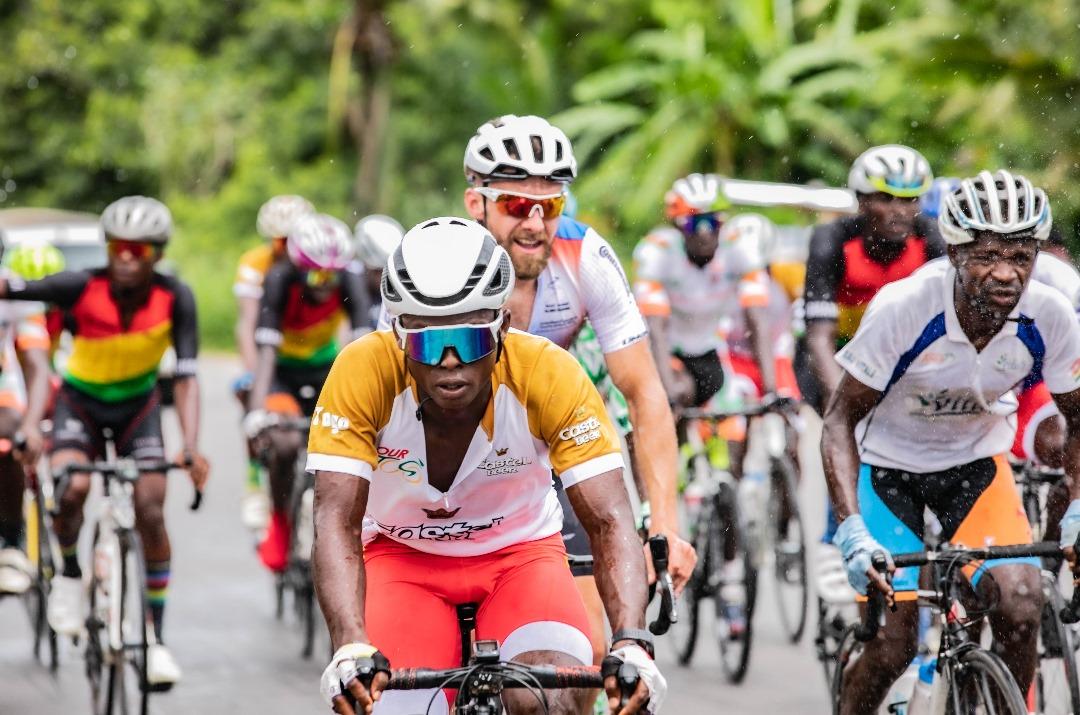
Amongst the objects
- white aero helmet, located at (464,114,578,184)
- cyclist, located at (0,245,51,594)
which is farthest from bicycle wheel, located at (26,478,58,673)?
white aero helmet, located at (464,114,578,184)

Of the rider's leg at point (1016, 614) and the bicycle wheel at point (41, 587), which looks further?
the bicycle wheel at point (41, 587)

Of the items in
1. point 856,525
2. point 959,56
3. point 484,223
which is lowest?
point 856,525

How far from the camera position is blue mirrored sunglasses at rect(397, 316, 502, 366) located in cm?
396

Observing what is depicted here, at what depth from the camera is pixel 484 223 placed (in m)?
5.35

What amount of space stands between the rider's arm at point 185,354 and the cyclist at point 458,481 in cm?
383

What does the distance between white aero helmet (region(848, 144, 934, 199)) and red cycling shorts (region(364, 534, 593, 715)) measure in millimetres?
3584

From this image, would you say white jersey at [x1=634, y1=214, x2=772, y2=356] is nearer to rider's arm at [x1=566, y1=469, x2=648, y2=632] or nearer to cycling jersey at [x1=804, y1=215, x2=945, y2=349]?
cycling jersey at [x1=804, y1=215, x2=945, y2=349]

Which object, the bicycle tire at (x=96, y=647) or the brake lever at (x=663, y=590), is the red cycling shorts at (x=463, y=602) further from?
the bicycle tire at (x=96, y=647)

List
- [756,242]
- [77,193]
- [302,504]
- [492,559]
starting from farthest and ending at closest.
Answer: [77,193] < [756,242] < [302,504] < [492,559]

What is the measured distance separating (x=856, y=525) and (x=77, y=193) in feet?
133

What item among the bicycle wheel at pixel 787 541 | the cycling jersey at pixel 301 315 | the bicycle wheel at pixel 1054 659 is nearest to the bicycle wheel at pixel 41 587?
the cycling jersey at pixel 301 315

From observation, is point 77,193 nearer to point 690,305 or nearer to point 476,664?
point 690,305

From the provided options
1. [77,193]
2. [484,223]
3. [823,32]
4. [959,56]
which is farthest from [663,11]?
[484,223]

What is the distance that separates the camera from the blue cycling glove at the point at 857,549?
15.7 feet
